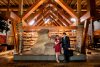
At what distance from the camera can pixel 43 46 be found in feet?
46.9

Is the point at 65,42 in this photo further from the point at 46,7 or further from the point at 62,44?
the point at 46,7

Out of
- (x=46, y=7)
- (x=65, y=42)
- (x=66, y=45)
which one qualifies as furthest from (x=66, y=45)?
(x=46, y=7)

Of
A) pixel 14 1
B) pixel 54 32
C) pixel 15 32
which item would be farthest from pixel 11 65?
pixel 14 1

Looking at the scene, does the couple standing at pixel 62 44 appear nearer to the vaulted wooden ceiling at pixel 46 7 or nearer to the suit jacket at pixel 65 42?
the suit jacket at pixel 65 42

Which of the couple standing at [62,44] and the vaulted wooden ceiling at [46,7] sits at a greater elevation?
the vaulted wooden ceiling at [46,7]

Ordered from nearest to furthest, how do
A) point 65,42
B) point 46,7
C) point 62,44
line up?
1. point 65,42
2. point 62,44
3. point 46,7

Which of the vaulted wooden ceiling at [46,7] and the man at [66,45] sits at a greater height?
the vaulted wooden ceiling at [46,7]

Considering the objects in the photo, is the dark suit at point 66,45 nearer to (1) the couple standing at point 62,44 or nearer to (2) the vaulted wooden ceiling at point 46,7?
(1) the couple standing at point 62,44

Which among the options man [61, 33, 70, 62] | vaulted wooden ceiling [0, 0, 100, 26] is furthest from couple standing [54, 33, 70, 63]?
vaulted wooden ceiling [0, 0, 100, 26]

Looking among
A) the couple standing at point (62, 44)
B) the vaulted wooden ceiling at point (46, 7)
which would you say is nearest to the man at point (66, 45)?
the couple standing at point (62, 44)

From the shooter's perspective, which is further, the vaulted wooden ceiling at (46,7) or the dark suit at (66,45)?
the vaulted wooden ceiling at (46,7)

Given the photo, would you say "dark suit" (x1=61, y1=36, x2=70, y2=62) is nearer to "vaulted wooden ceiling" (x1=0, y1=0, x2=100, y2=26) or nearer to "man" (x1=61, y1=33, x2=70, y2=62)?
"man" (x1=61, y1=33, x2=70, y2=62)

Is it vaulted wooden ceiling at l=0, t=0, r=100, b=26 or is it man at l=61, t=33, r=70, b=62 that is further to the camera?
vaulted wooden ceiling at l=0, t=0, r=100, b=26

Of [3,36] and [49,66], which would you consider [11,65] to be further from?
[3,36]
